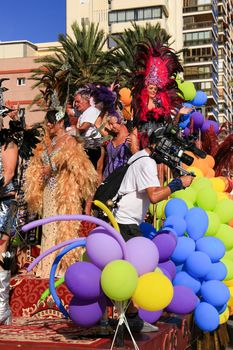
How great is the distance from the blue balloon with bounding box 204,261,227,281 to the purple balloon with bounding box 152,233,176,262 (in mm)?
1272

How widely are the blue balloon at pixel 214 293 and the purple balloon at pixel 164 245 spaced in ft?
4.04

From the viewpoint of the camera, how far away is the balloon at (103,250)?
3848 millimetres

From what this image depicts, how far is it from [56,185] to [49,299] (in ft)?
3.72

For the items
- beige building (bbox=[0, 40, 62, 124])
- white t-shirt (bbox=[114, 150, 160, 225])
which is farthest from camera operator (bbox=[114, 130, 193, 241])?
beige building (bbox=[0, 40, 62, 124])

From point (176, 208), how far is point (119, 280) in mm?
2176

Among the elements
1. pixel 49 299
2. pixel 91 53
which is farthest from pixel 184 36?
pixel 49 299

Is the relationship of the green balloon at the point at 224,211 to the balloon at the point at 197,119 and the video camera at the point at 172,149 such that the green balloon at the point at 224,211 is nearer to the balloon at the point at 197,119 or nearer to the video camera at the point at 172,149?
the video camera at the point at 172,149

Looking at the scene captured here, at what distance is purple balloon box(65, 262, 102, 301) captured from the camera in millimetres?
3811

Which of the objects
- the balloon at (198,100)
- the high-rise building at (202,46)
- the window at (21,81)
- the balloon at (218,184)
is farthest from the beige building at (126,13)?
the balloon at (218,184)

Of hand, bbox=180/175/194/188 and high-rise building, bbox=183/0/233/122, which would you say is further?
high-rise building, bbox=183/0/233/122

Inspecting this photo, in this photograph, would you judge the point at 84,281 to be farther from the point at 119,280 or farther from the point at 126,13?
the point at 126,13

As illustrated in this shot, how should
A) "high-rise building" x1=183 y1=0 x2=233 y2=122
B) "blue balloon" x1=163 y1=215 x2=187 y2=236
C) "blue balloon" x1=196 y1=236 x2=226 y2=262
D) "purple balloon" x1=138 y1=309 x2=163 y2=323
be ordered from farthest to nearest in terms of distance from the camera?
1. "high-rise building" x1=183 y1=0 x2=233 y2=122
2. "blue balloon" x1=196 y1=236 x2=226 y2=262
3. "blue balloon" x1=163 y1=215 x2=187 y2=236
4. "purple balloon" x1=138 y1=309 x2=163 y2=323

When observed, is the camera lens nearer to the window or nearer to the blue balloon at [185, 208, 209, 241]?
the blue balloon at [185, 208, 209, 241]

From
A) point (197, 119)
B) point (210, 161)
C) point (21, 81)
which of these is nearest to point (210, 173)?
point (210, 161)
